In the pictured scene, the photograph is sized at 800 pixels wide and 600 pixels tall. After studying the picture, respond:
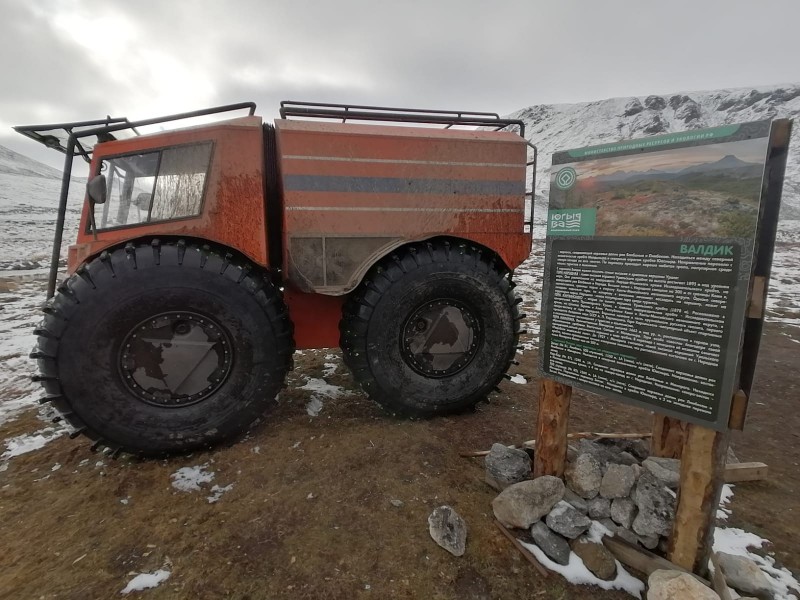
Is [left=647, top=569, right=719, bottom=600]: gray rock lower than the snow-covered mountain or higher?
lower

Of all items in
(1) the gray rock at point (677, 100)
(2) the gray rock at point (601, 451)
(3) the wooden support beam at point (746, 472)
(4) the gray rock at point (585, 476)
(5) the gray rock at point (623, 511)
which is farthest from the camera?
(1) the gray rock at point (677, 100)

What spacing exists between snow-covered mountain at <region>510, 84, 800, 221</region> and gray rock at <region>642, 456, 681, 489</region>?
7301 centimetres

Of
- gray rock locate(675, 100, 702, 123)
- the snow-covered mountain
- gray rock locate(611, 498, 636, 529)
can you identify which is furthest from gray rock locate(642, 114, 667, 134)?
gray rock locate(611, 498, 636, 529)

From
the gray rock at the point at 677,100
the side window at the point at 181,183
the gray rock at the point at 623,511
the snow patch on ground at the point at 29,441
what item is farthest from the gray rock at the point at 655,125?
the snow patch on ground at the point at 29,441

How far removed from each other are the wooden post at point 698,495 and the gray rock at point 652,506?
0.13 metres

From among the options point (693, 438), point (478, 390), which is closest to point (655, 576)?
point (693, 438)

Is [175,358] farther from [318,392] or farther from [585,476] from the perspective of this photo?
[585,476]

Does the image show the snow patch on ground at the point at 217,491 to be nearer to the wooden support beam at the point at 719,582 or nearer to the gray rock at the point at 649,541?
the gray rock at the point at 649,541

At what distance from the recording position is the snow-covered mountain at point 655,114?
81250 millimetres

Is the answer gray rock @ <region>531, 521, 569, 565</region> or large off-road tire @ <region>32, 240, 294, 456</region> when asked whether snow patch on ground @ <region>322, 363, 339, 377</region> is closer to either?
large off-road tire @ <region>32, 240, 294, 456</region>

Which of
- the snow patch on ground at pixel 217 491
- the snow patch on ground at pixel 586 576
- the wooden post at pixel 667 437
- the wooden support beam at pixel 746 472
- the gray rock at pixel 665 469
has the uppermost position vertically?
the wooden post at pixel 667 437

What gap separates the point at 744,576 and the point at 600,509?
2.51 ft

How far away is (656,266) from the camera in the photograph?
225 centimetres

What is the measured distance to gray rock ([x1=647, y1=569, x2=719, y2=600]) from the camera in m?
1.96
